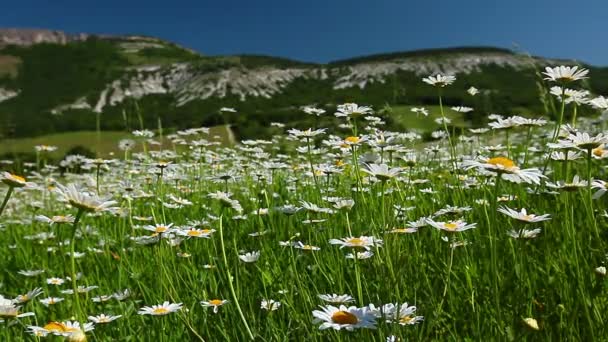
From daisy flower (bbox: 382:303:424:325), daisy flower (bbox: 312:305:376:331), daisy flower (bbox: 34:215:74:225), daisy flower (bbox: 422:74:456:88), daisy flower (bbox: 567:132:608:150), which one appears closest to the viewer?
daisy flower (bbox: 312:305:376:331)

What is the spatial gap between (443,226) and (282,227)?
1.86 meters

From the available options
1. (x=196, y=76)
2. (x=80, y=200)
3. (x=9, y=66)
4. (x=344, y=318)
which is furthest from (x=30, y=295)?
(x=9, y=66)

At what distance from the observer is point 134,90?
5389 inches

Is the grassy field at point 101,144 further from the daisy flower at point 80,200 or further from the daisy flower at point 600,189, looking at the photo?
the daisy flower at point 600,189

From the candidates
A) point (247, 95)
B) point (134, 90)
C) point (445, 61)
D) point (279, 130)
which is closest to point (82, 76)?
point (134, 90)

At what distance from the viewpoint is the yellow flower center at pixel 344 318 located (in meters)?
1.39

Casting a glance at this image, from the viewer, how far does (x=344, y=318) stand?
1399 mm

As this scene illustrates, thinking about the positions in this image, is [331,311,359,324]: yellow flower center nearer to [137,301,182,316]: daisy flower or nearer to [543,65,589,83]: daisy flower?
[137,301,182,316]: daisy flower

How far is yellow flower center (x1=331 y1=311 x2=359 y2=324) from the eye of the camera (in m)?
1.39

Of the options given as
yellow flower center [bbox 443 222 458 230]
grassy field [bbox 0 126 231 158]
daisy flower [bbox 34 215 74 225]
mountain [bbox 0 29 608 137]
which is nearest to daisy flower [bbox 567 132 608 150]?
yellow flower center [bbox 443 222 458 230]

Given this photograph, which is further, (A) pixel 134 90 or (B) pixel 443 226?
(A) pixel 134 90

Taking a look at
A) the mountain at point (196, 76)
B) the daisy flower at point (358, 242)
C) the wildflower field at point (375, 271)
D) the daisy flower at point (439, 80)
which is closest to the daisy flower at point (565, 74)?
the wildflower field at point (375, 271)

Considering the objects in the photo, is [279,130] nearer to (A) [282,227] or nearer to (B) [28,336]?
(A) [282,227]

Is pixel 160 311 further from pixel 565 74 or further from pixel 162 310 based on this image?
pixel 565 74
